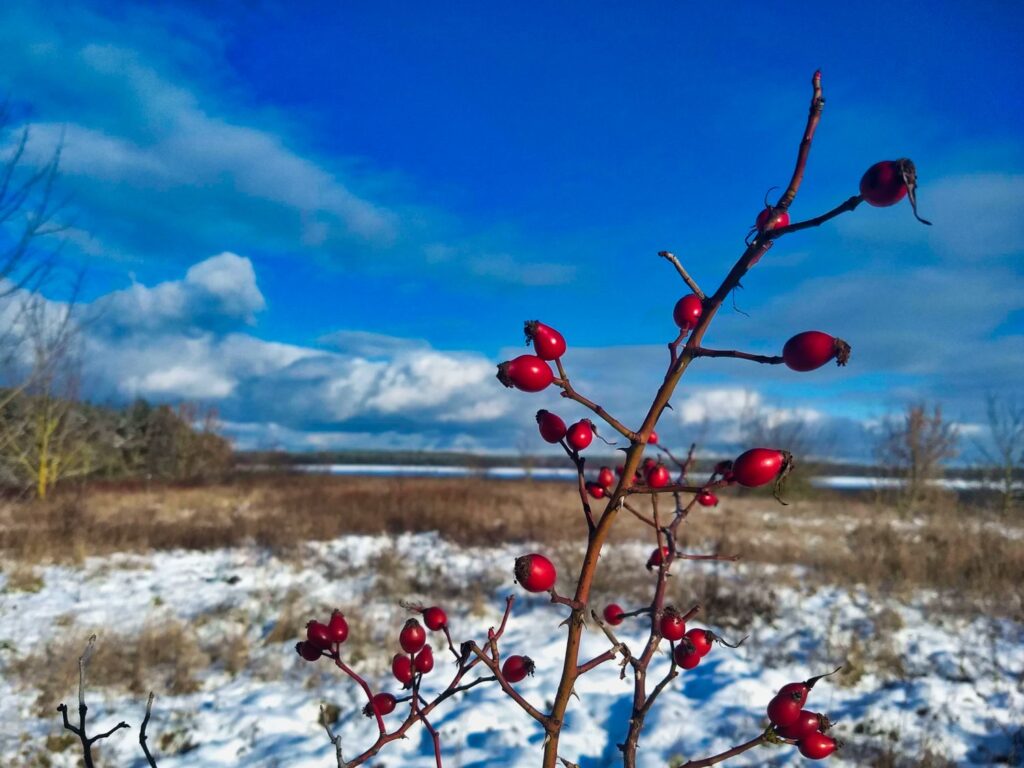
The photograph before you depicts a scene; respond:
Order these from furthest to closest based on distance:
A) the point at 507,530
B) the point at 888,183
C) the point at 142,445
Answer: the point at 142,445 → the point at 507,530 → the point at 888,183

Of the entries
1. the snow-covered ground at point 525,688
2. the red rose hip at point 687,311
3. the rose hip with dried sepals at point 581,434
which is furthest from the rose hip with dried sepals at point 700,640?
the snow-covered ground at point 525,688

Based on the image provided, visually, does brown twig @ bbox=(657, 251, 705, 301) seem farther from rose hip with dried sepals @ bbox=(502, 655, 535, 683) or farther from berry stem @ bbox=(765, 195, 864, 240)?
rose hip with dried sepals @ bbox=(502, 655, 535, 683)

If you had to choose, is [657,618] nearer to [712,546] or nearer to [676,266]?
[676,266]

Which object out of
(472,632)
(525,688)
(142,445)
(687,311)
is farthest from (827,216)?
(142,445)

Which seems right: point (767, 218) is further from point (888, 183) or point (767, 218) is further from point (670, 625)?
point (670, 625)

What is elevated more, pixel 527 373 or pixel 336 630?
pixel 527 373

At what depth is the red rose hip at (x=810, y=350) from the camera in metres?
0.65

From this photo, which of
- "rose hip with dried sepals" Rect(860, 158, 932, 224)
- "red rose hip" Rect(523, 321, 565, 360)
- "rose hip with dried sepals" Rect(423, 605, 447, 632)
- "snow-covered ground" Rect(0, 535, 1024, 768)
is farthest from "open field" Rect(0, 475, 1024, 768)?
"rose hip with dried sepals" Rect(860, 158, 932, 224)

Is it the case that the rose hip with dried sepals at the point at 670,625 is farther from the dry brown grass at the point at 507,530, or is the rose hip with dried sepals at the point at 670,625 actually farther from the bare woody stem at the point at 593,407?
the dry brown grass at the point at 507,530

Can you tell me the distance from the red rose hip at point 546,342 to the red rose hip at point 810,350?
0.26m

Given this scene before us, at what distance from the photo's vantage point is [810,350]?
66cm

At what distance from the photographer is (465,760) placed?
3.50 m

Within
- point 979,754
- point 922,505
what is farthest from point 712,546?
point 922,505

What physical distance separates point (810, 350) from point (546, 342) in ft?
0.96
